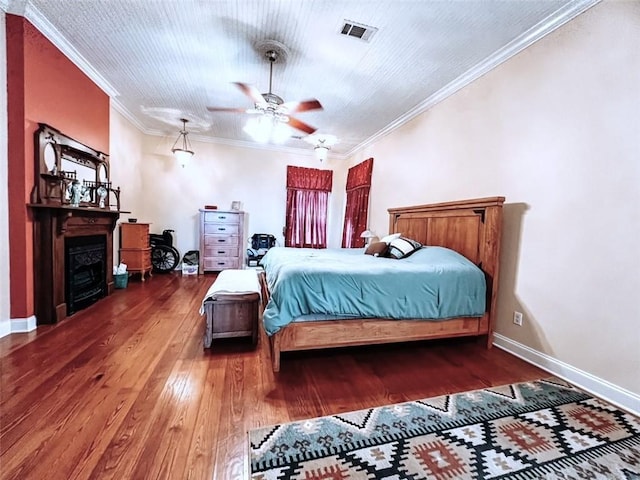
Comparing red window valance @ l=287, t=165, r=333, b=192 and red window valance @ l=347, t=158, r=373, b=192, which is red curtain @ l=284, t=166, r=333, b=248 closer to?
red window valance @ l=287, t=165, r=333, b=192

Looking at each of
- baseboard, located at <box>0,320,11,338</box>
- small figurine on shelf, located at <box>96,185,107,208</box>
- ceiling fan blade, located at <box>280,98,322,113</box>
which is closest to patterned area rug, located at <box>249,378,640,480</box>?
baseboard, located at <box>0,320,11,338</box>

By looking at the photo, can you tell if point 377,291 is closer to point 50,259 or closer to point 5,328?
point 50,259

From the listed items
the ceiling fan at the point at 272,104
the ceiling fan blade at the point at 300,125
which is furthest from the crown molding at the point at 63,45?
the ceiling fan blade at the point at 300,125

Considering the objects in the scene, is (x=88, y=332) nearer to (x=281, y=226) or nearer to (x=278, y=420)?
(x=278, y=420)

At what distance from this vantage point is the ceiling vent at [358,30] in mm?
2367

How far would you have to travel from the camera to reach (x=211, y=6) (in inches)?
88.0

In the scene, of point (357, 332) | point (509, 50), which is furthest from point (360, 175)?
point (357, 332)

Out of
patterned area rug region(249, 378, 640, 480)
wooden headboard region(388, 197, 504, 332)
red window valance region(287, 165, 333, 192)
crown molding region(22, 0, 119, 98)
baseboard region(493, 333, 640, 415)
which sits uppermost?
crown molding region(22, 0, 119, 98)

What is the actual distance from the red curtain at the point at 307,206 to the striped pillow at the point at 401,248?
3251 millimetres

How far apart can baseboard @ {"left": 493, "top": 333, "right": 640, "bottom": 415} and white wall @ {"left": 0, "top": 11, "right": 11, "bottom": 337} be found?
448 cm

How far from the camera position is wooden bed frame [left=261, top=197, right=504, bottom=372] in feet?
6.84

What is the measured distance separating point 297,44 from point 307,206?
3.97m

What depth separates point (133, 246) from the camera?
4652mm

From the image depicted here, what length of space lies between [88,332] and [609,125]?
4.47 metres
